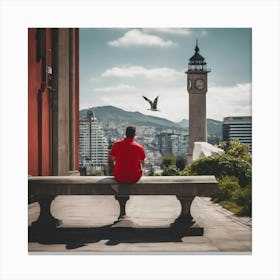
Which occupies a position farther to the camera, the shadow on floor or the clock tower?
the clock tower

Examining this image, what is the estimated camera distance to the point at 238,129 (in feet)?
38.9

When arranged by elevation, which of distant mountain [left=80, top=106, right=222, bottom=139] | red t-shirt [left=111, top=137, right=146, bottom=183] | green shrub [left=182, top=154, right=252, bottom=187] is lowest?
green shrub [left=182, top=154, right=252, bottom=187]

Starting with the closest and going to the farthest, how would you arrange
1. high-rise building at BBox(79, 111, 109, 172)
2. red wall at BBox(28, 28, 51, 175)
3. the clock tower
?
red wall at BBox(28, 28, 51, 175)
high-rise building at BBox(79, 111, 109, 172)
the clock tower

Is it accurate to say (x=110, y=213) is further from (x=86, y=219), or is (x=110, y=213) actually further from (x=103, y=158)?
(x=103, y=158)

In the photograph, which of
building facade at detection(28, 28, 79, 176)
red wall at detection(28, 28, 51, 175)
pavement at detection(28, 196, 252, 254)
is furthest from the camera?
building facade at detection(28, 28, 79, 176)

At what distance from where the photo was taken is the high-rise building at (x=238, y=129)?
30.3 feet

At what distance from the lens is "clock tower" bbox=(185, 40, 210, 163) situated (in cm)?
4569

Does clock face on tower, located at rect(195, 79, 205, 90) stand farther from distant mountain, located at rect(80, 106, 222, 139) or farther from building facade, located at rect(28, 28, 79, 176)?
building facade, located at rect(28, 28, 79, 176)

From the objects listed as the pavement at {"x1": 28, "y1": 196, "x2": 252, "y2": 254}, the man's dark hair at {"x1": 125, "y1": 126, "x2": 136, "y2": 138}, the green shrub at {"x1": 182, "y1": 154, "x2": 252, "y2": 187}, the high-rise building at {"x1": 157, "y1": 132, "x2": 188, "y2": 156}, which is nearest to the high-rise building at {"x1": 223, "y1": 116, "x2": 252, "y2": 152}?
the green shrub at {"x1": 182, "y1": 154, "x2": 252, "y2": 187}

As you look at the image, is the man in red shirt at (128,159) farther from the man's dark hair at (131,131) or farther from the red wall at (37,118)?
the red wall at (37,118)

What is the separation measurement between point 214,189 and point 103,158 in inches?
326

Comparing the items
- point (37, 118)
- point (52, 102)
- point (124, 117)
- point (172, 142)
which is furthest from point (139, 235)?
point (172, 142)

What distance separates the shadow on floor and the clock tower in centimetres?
3744
